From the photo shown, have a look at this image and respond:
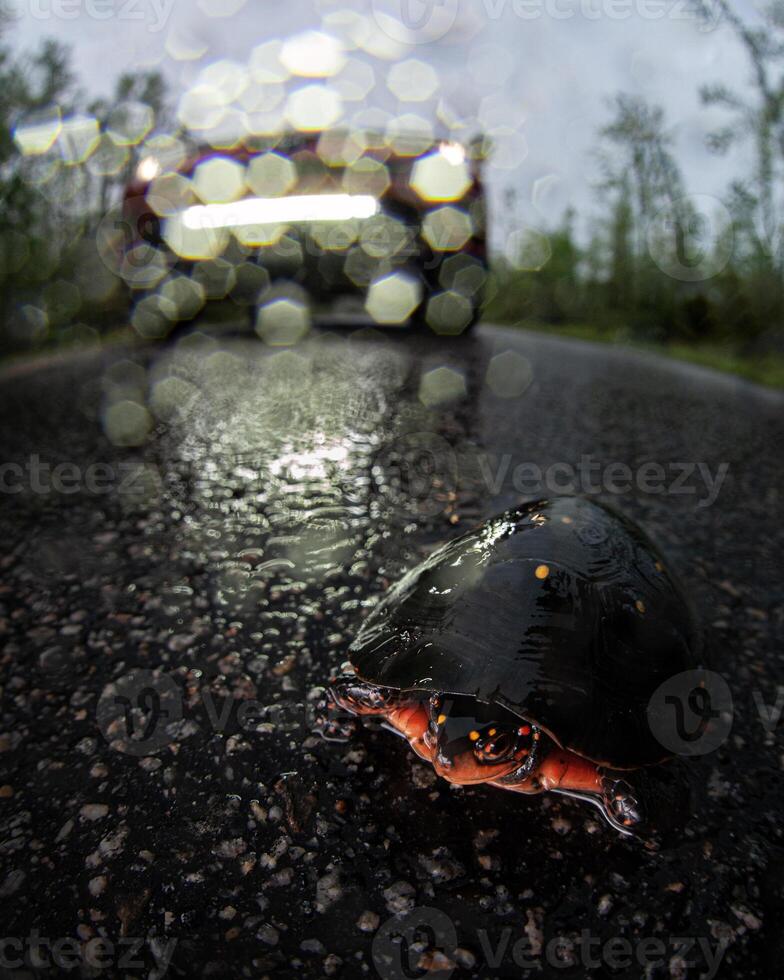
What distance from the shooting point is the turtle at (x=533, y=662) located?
4.69ft

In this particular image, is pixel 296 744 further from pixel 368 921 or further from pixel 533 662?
pixel 533 662

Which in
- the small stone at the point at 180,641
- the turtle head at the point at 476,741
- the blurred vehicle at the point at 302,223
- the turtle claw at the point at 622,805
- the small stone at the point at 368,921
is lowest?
the small stone at the point at 368,921

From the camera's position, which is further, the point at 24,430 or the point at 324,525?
the point at 24,430

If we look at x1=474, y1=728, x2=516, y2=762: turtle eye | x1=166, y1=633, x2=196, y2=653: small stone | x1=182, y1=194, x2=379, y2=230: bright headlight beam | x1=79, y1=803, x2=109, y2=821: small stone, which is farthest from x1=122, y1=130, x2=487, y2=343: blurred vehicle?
x1=474, y1=728, x2=516, y2=762: turtle eye

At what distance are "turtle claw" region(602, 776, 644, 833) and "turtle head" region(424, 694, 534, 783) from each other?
208mm

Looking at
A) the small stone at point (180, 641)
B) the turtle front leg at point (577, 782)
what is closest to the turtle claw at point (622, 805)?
the turtle front leg at point (577, 782)

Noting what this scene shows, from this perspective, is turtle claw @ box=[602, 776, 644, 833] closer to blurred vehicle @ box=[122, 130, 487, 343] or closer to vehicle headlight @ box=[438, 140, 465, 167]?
blurred vehicle @ box=[122, 130, 487, 343]

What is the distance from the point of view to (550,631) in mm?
1533

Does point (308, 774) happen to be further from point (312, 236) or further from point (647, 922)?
point (312, 236)

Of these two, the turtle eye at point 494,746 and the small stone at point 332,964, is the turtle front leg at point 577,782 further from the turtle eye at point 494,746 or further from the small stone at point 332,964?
the small stone at point 332,964

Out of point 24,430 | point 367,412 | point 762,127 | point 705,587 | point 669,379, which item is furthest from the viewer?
point 762,127

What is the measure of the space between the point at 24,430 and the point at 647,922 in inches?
161

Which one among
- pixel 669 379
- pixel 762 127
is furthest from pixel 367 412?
pixel 762 127

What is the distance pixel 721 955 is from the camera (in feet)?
3.96
